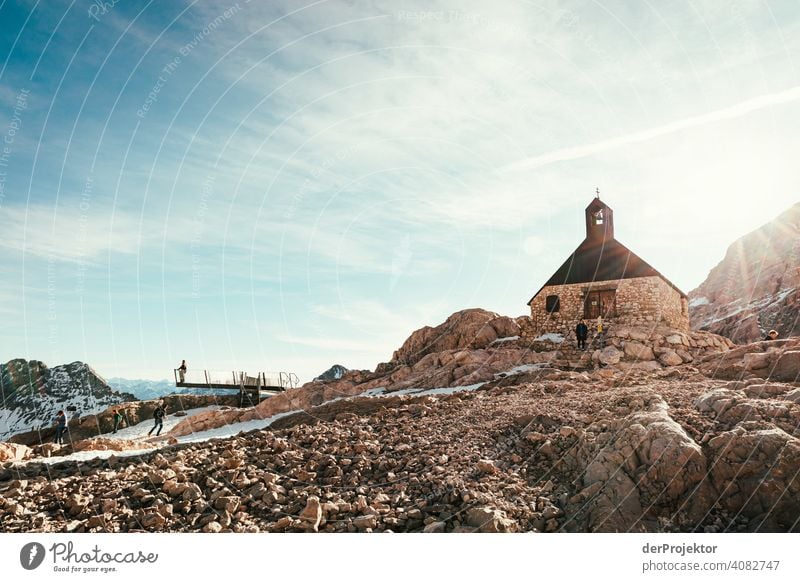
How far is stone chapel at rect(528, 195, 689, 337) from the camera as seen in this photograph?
111ft

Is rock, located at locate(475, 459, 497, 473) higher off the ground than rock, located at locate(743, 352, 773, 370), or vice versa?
rock, located at locate(743, 352, 773, 370)

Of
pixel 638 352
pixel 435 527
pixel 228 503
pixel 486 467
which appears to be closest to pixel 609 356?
pixel 638 352

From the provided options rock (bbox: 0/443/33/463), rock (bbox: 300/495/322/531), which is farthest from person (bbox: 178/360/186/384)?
rock (bbox: 300/495/322/531)

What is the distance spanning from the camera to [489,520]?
732cm

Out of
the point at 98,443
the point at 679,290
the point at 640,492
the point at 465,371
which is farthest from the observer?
the point at 679,290

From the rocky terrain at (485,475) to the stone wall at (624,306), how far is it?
19.0 m

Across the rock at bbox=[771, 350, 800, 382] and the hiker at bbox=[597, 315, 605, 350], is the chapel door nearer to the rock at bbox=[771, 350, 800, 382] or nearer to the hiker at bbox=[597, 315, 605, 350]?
the hiker at bbox=[597, 315, 605, 350]

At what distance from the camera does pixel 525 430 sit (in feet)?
38.3

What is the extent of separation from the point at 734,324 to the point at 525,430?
69.0m

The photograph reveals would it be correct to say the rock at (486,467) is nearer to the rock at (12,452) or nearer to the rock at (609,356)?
the rock at (12,452)

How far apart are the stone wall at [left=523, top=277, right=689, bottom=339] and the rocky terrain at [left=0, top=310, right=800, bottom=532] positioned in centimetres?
1899

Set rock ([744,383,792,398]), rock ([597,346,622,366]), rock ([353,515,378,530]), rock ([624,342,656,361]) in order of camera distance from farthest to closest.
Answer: rock ([624,342,656,361]), rock ([597,346,622,366]), rock ([744,383,792,398]), rock ([353,515,378,530])
